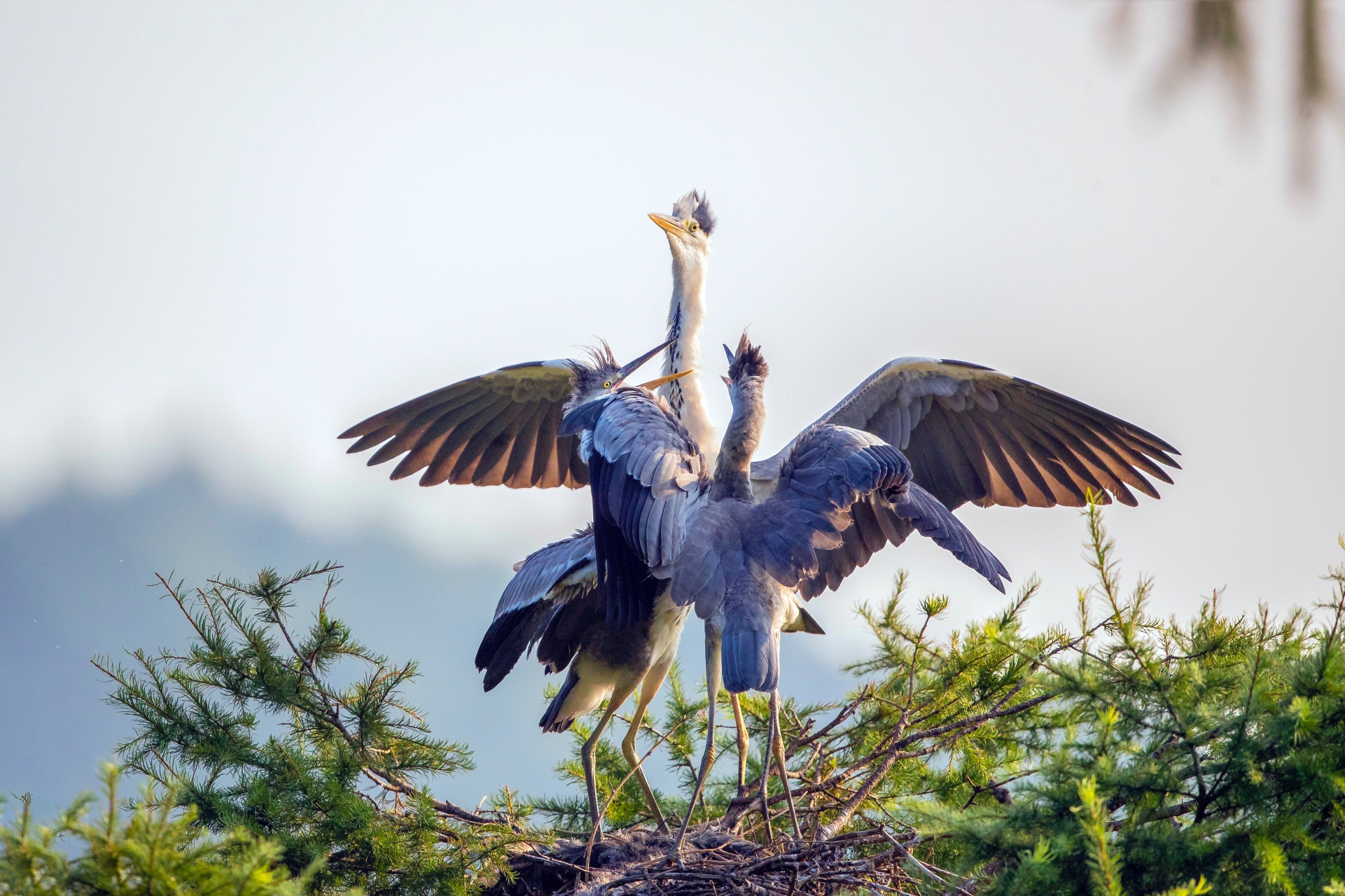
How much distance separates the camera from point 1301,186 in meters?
2.06

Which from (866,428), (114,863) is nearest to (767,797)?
(866,428)

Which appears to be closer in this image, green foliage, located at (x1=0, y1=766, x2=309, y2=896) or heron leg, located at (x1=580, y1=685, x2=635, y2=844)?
green foliage, located at (x1=0, y1=766, x2=309, y2=896)

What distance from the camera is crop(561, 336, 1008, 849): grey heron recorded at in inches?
166

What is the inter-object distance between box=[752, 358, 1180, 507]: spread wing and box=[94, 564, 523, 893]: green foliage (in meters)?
2.99

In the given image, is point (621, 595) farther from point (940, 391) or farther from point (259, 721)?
point (940, 391)

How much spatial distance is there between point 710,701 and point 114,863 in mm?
3023

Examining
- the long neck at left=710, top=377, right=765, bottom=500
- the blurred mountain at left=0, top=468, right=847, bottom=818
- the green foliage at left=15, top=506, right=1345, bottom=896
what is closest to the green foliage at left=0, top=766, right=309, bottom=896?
the green foliage at left=15, top=506, right=1345, bottom=896

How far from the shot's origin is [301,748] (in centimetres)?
453

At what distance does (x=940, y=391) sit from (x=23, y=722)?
60270 mm

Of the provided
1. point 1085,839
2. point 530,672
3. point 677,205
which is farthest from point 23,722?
point 1085,839

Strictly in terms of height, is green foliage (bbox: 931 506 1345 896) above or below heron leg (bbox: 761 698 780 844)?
below

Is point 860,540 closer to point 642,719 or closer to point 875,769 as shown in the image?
point 875,769

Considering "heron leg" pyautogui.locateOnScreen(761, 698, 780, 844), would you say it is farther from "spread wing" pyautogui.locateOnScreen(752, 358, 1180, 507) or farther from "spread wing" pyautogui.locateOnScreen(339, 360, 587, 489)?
"spread wing" pyautogui.locateOnScreen(339, 360, 587, 489)

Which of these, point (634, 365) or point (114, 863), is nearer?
point (114, 863)
